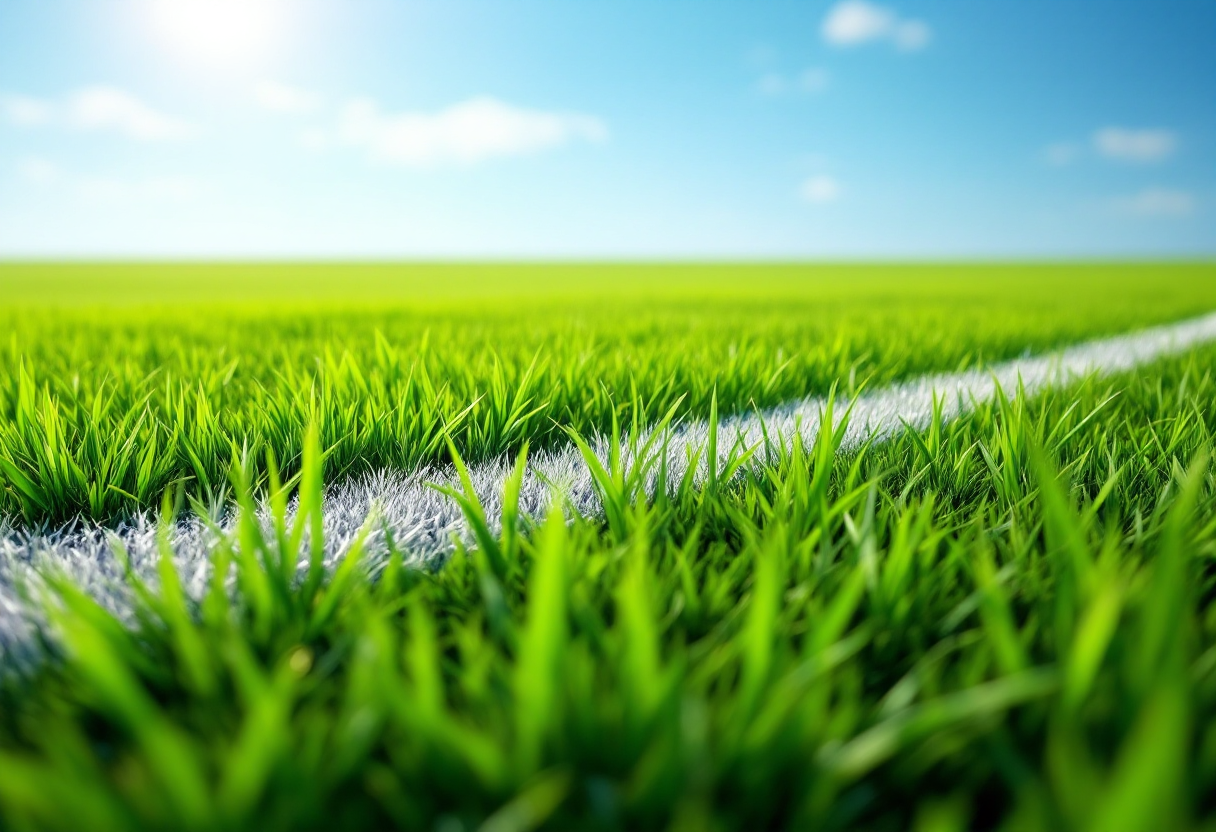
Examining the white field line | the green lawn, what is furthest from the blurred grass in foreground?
the green lawn

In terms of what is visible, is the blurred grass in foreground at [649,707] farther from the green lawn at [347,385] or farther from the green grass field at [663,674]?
the green lawn at [347,385]

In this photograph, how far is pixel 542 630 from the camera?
1.87 ft

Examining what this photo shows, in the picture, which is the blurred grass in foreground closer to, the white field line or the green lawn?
the white field line

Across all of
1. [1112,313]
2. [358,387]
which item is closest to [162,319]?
[358,387]

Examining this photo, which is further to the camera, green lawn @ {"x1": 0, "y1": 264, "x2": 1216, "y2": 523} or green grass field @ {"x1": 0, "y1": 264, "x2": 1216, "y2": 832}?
green lawn @ {"x1": 0, "y1": 264, "x2": 1216, "y2": 523}

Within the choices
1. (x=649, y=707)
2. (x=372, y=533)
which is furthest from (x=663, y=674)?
(x=372, y=533)

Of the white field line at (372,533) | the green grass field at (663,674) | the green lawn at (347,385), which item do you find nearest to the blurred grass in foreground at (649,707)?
the green grass field at (663,674)

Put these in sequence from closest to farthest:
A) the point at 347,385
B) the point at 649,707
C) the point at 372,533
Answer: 1. the point at 649,707
2. the point at 372,533
3. the point at 347,385

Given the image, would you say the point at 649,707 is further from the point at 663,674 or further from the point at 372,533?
the point at 372,533

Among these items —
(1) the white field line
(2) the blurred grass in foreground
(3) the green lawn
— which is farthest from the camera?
(3) the green lawn

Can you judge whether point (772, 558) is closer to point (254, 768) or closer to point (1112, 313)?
point (254, 768)

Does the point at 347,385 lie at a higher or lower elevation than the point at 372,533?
higher

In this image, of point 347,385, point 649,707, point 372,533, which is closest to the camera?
point 649,707

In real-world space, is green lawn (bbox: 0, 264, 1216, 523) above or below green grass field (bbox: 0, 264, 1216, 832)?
above
